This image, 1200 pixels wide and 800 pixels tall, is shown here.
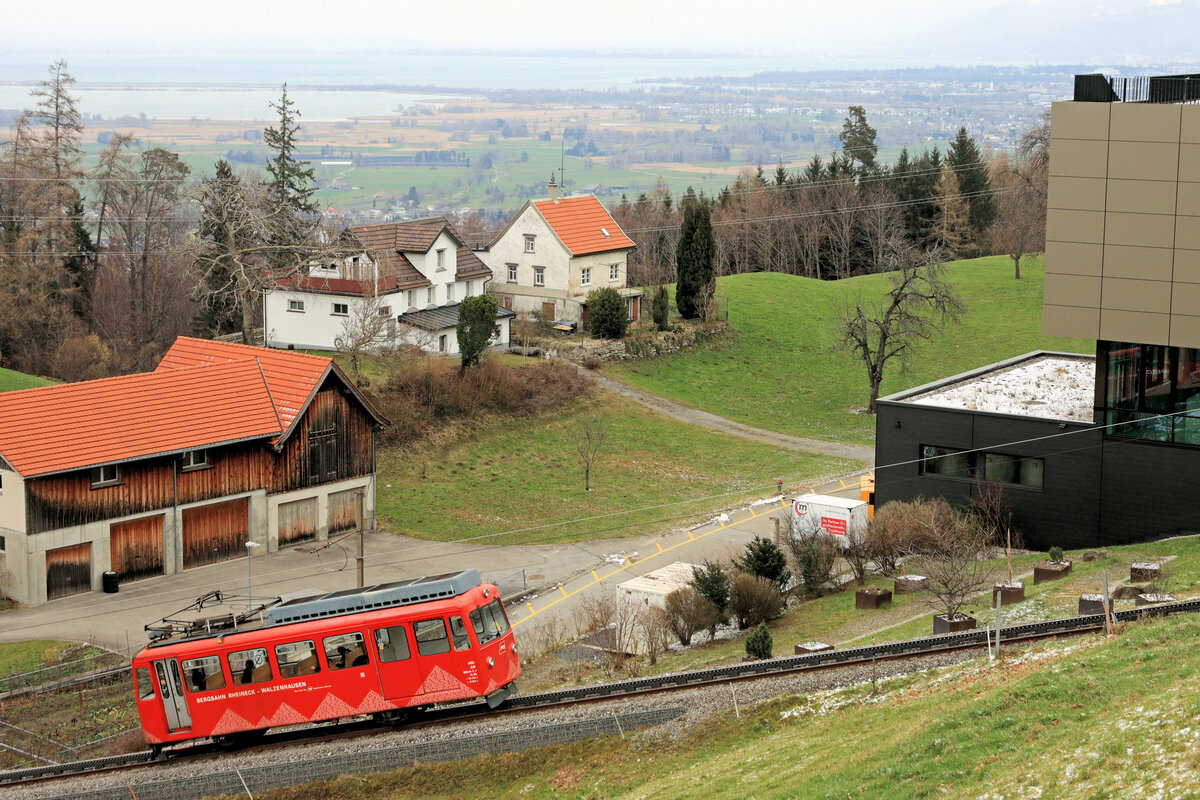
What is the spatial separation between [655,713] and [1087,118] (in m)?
22.7

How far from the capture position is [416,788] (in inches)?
791

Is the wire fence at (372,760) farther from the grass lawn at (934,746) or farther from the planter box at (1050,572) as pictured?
the planter box at (1050,572)

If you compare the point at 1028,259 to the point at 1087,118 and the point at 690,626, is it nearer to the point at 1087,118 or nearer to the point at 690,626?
the point at 1087,118

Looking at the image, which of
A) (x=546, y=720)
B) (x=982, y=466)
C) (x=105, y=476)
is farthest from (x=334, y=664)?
(x=982, y=466)

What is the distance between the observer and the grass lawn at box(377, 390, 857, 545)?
43.9 m

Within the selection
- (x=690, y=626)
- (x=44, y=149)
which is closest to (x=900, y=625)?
(x=690, y=626)

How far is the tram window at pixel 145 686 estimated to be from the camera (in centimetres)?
2305

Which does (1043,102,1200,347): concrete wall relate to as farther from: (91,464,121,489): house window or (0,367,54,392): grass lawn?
(0,367,54,392): grass lawn

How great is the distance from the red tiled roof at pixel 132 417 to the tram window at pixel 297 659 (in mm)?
14962

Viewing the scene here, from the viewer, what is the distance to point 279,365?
4134 cm

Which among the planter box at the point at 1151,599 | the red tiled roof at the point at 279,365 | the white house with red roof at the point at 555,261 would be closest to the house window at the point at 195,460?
the red tiled roof at the point at 279,365

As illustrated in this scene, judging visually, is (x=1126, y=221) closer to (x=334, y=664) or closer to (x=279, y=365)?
(x=334, y=664)

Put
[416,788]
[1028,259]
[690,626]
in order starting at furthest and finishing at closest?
[1028,259], [690,626], [416,788]

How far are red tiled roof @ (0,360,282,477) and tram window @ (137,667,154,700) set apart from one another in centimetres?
1287
